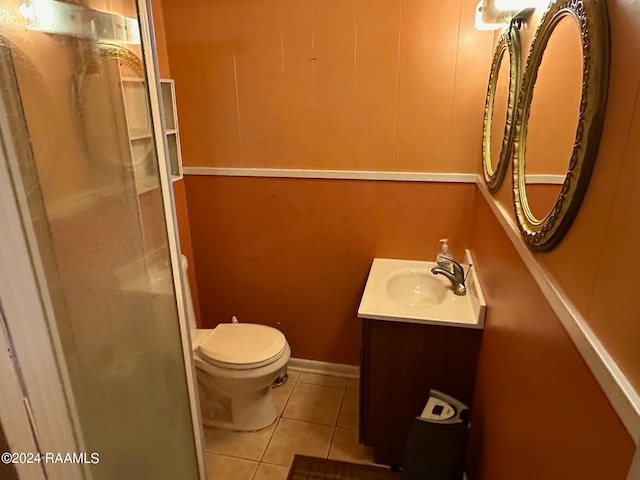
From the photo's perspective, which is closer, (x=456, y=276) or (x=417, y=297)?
(x=456, y=276)

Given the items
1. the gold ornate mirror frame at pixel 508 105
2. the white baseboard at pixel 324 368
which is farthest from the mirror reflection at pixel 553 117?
the white baseboard at pixel 324 368

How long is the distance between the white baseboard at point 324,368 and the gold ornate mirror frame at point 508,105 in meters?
1.33

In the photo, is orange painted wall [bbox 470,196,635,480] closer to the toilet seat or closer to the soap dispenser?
the soap dispenser

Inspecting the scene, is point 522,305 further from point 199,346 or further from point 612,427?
point 199,346

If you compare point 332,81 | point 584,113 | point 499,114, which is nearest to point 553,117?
point 584,113

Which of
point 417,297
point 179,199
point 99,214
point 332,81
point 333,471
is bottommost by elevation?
point 333,471

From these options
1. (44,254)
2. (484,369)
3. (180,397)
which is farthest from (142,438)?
(484,369)

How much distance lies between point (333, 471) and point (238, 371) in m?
0.60

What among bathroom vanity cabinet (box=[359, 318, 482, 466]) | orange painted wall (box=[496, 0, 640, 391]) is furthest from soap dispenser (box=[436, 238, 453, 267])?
orange painted wall (box=[496, 0, 640, 391])

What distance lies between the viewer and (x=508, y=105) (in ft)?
4.38

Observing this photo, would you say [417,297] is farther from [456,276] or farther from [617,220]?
[617,220]

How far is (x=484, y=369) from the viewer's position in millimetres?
1490

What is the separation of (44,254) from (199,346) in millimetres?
1303

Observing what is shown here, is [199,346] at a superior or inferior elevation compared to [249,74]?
inferior
